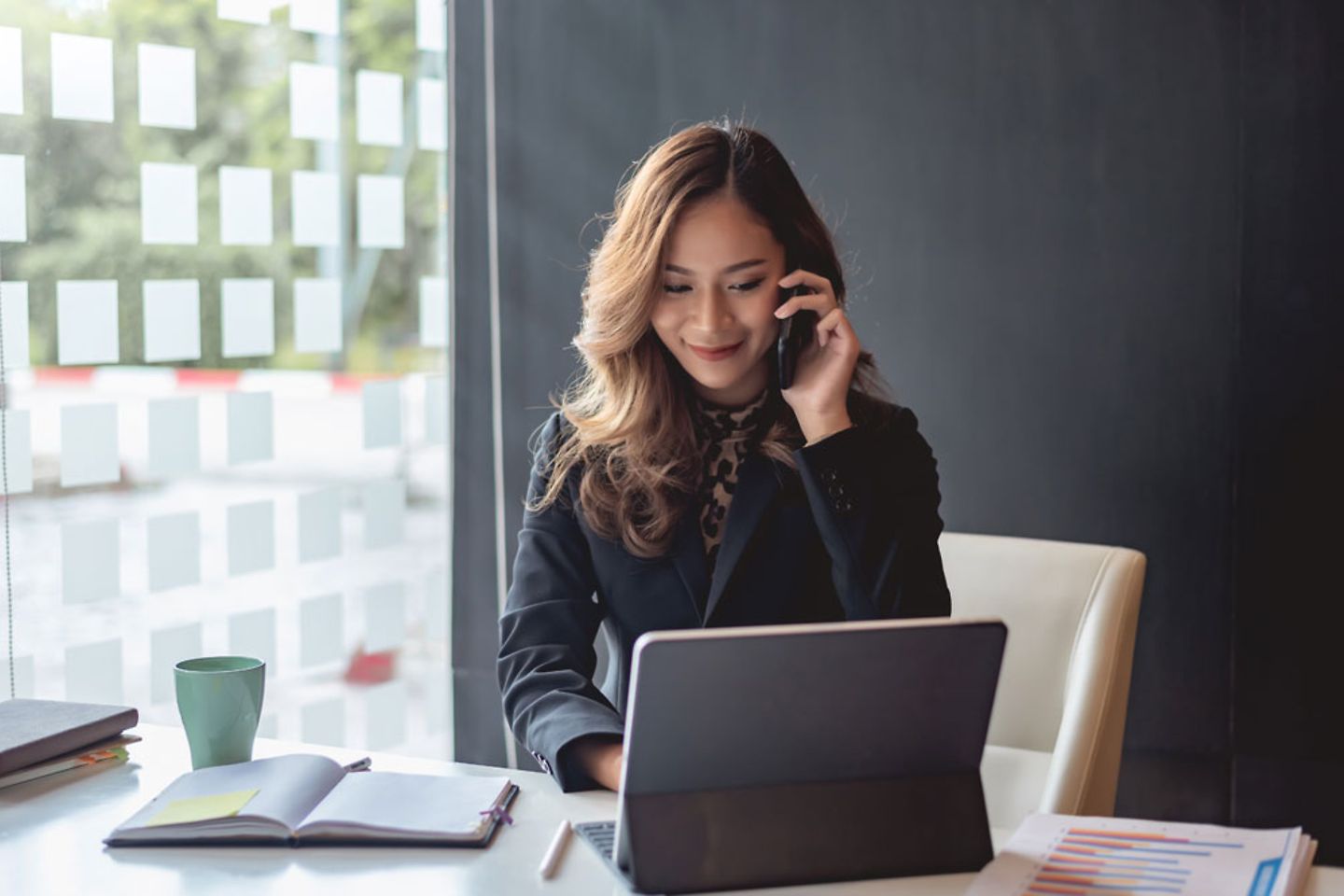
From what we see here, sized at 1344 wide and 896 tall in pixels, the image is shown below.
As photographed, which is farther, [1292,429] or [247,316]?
[247,316]

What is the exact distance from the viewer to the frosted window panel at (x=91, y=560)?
258cm

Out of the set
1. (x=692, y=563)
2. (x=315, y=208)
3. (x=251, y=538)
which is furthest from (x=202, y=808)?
(x=315, y=208)

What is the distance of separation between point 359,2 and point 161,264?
90 centimetres

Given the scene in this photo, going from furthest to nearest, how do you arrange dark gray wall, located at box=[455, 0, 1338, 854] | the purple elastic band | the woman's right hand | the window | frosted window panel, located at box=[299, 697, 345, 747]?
1. frosted window panel, located at box=[299, 697, 345, 747]
2. dark gray wall, located at box=[455, 0, 1338, 854]
3. the window
4. the woman's right hand
5. the purple elastic band

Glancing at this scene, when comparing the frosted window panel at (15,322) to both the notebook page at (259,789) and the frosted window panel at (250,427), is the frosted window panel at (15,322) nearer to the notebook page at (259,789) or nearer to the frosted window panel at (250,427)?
the frosted window panel at (250,427)

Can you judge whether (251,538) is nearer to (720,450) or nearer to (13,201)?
(13,201)

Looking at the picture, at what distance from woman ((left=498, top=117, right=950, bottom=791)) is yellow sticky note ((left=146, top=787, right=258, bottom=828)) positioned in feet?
1.81

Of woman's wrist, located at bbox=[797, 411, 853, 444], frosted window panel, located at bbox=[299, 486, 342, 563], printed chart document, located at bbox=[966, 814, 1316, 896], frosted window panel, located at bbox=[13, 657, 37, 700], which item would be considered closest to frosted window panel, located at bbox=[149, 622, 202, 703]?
frosted window panel, located at bbox=[13, 657, 37, 700]

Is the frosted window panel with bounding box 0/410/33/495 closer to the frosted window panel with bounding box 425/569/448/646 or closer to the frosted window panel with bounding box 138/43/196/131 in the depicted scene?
the frosted window panel with bounding box 138/43/196/131

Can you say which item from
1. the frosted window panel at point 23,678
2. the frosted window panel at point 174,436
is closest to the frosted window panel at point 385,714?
the frosted window panel at point 174,436

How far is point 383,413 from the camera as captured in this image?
11.2ft

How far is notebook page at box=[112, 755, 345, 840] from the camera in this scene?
4.39ft

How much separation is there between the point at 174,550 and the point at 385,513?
0.70 meters

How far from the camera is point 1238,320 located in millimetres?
2666
